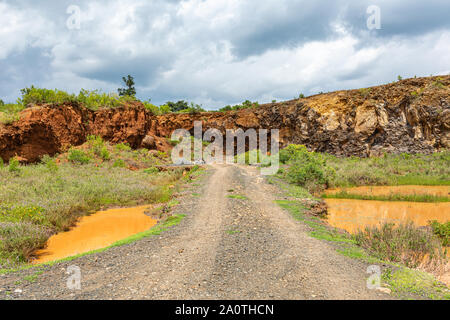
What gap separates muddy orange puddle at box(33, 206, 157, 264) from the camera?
287 inches

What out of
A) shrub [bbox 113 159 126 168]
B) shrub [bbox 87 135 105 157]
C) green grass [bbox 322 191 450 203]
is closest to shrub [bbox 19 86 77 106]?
shrub [bbox 87 135 105 157]

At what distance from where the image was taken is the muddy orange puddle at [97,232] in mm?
7301

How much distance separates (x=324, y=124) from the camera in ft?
98.6

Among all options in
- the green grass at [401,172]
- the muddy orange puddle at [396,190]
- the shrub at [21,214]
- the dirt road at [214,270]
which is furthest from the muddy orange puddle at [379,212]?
the shrub at [21,214]

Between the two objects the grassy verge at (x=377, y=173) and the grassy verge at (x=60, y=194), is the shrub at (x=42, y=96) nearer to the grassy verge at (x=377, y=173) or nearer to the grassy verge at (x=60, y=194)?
the grassy verge at (x=60, y=194)

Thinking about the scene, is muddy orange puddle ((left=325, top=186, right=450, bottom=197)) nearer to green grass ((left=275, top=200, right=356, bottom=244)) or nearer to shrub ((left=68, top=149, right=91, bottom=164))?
green grass ((left=275, top=200, right=356, bottom=244))

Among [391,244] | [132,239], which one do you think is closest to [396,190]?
[391,244]

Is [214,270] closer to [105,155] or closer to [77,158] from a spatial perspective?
[77,158]

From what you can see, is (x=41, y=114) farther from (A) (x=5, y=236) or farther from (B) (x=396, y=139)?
(B) (x=396, y=139)

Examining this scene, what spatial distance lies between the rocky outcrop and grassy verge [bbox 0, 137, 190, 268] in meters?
2.37

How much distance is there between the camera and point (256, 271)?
447cm

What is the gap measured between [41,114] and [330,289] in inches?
977

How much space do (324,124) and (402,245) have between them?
26.3 m
